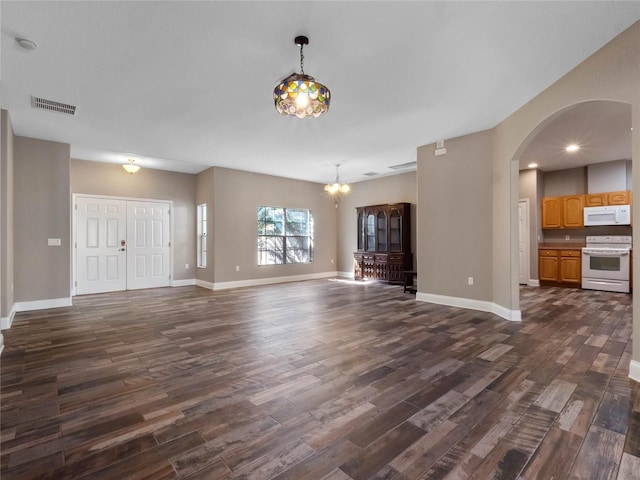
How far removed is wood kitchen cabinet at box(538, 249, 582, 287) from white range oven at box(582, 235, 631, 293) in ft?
0.49

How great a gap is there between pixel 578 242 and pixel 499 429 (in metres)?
7.53

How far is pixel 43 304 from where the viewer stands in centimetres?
519

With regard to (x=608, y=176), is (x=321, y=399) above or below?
below

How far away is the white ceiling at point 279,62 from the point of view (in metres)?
2.30

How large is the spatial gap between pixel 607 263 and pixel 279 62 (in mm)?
7668

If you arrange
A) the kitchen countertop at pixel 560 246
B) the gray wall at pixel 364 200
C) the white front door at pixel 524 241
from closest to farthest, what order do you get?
the kitchen countertop at pixel 560 246 < the white front door at pixel 524 241 < the gray wall at pixel 364 200

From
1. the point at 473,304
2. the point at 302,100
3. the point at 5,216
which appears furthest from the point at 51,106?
the point at 473,304

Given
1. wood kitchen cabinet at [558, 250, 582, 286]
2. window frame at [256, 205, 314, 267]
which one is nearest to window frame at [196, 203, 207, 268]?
window frame at [256, 205, 314, 267]

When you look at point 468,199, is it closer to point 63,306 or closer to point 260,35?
point 260,35

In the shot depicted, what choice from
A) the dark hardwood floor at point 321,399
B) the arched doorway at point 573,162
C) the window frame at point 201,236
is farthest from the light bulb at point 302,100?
the window frame at point 201,236

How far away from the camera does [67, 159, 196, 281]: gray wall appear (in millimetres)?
6699

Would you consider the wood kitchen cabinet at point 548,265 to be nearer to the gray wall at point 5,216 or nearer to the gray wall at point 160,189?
the gray wall at point 160,189

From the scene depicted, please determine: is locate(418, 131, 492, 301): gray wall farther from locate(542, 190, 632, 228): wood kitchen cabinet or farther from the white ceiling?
locate(542, 190, 632, 228): wood kitchen cabinet

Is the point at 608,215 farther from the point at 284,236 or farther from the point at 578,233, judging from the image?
the point at 284,236
